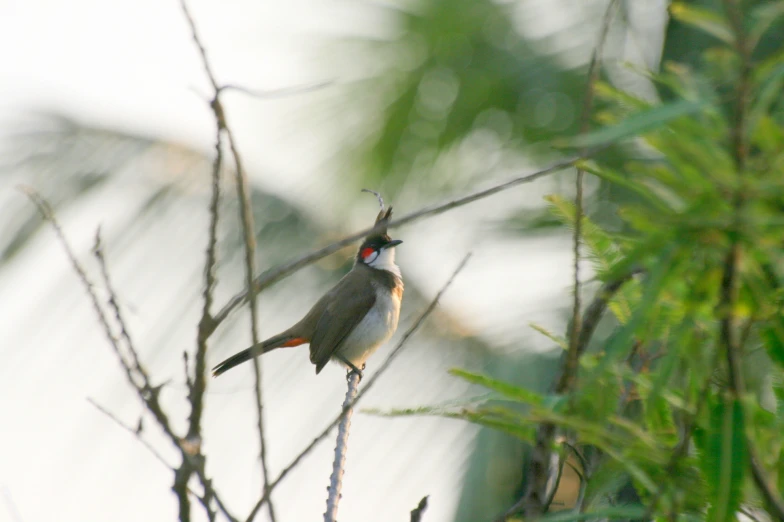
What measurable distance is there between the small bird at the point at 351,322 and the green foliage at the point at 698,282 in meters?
3.14

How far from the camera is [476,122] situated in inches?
261

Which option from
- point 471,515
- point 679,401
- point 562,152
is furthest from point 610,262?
point 562,152

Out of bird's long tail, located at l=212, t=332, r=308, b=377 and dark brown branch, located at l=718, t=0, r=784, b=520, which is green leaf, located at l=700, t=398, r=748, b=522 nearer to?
dark brown branch, located at l=718, t=0, r=784, b=520

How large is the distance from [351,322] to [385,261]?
1.67 feet

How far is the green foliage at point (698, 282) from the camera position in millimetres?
1225

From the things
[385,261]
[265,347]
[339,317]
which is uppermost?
[385,261]

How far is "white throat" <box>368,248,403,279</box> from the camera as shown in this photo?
5270mm

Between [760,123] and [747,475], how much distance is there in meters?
0.54

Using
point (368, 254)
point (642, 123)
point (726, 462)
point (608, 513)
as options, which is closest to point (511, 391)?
point (608, 513)

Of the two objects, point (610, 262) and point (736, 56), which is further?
point (610, 262)

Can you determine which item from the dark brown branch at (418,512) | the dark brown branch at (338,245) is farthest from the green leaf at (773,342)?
the dark brown branch at (418,512)

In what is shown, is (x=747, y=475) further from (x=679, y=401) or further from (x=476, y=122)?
(x=476, y=122)

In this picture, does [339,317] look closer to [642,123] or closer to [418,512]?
[418,512]

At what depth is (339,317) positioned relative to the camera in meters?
4.93
